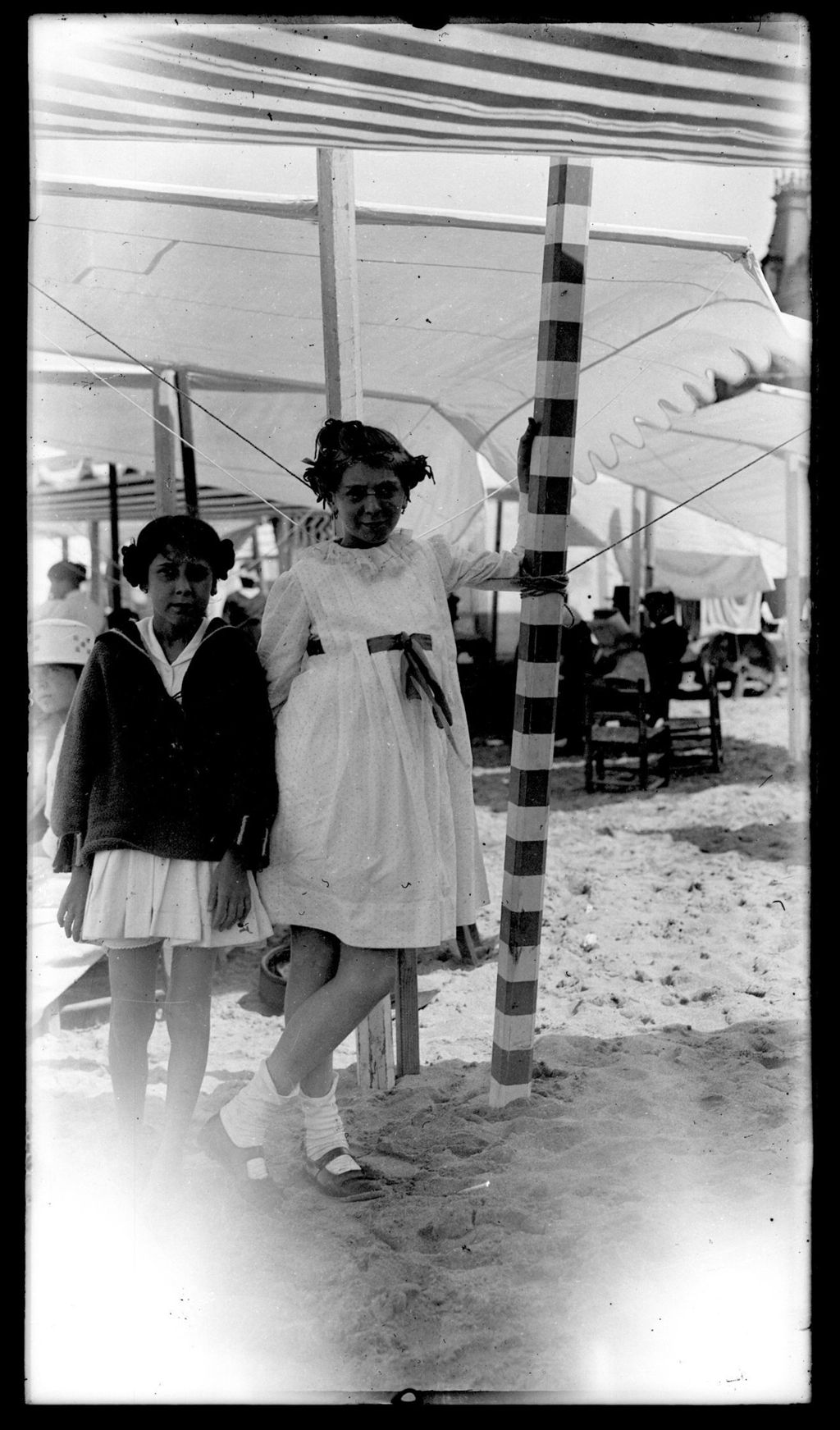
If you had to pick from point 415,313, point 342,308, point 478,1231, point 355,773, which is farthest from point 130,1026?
point 415,313

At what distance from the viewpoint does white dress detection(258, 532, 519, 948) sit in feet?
9.07

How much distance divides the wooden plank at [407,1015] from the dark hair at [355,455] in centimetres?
159

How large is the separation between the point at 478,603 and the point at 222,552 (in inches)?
831

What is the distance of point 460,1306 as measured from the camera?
2.55 meters

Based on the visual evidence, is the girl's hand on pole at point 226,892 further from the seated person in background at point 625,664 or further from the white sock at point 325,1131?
the seated person in background at point 625,664

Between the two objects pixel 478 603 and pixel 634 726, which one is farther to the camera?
pixel 478 603

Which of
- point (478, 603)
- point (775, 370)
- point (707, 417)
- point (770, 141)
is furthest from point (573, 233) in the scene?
point (478, 603)

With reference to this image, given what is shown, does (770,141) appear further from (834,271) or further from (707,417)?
(707,417)

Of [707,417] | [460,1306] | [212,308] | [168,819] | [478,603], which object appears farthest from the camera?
[478,603]

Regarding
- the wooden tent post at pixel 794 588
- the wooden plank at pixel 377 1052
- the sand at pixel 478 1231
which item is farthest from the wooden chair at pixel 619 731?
the wooden plank at pixel 377 1052

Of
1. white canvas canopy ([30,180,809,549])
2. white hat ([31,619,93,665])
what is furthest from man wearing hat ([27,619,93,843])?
white canvas canopy ([30,180,809,549])

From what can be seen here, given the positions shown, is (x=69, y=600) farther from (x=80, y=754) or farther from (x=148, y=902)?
(x=148, y=902)

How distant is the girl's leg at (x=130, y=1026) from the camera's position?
2799 mm

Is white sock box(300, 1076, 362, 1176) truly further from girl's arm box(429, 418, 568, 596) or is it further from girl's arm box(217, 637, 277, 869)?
girl's arm box(429, 418, 568, 596)
